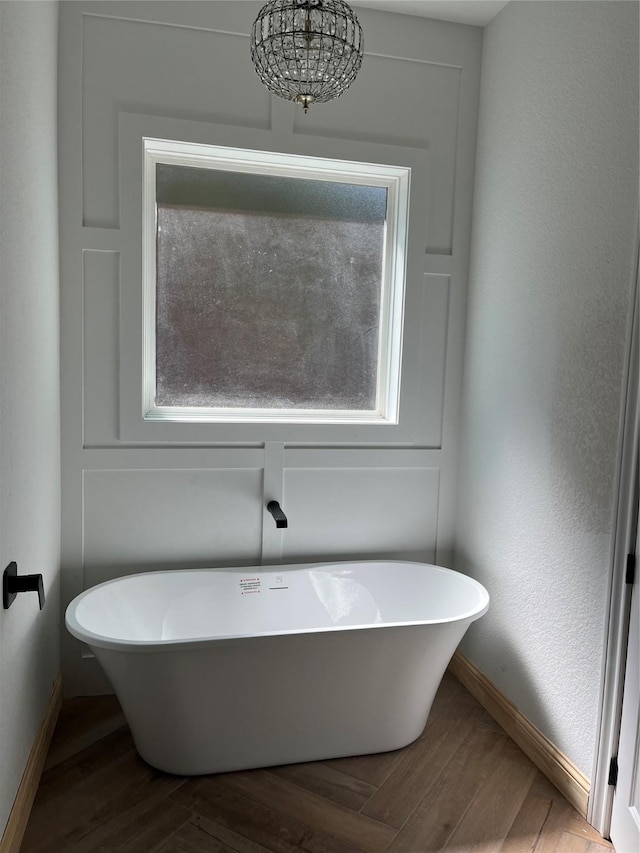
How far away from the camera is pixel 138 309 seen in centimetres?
235

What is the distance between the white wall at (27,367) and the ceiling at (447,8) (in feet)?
4.04

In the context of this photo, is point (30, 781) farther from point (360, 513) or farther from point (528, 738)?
point (528, 738)

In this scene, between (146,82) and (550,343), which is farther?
(146,82)

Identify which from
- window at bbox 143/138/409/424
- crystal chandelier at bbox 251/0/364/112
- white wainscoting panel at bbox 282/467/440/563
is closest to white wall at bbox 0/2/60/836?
window at bbox 143/138/409/424

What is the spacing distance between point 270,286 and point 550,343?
1.17m

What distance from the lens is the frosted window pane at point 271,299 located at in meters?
2.53

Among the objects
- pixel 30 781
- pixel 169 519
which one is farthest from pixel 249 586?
pixel 30 781

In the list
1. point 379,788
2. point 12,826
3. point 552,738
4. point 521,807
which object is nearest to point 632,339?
point 552,738

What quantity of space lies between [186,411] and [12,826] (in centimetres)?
148

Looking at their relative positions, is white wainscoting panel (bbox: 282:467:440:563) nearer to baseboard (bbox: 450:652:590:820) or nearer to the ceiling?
baseboard (bbox: 450:652:590:820)

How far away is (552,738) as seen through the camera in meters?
2.02

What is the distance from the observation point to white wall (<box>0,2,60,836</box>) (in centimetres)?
155

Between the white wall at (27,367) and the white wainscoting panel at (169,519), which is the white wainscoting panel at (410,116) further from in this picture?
the white wainscoting panel at (169,519)

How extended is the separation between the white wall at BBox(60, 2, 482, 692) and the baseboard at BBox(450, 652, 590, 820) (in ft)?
1.74
